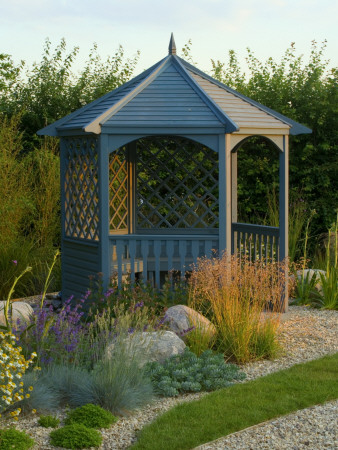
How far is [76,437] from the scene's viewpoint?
4.52 m

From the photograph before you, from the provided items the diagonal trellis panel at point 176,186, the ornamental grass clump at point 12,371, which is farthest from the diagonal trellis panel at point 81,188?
the ornamental grass clump at point 12,371

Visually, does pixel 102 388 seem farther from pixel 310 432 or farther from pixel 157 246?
pixel 157 246

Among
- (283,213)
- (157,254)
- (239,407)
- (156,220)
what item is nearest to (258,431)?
(239,407)

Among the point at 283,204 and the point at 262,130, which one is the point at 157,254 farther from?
the point at 262,130

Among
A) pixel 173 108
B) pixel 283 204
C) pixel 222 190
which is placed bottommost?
pixel 283 204

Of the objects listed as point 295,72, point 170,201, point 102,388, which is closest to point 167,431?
point 102,388

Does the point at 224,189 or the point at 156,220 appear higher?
the point at 224,189

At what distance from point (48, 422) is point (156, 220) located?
21.0 feet

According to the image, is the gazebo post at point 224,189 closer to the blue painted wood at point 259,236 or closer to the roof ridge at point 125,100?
the blue painted wood at point 259,236

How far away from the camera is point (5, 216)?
1044cm

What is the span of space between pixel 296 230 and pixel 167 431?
6.71 meters

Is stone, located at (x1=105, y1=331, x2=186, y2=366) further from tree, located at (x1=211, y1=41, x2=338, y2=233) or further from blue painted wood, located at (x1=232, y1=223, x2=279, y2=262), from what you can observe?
tree, located at (x1=211, y1=41, x2=338, y2=233)

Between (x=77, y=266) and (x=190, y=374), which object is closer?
(x=190, y=374)

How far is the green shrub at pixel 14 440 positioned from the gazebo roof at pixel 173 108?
13.2ft
